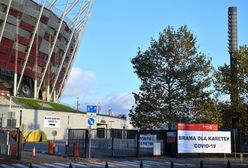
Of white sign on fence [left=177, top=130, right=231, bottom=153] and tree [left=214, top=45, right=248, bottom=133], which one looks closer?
white sign on fence [left=177, top=130, right=231, bottom=153]

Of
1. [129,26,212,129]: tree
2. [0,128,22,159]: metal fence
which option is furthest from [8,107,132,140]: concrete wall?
[0,128,22,159]: metal fence

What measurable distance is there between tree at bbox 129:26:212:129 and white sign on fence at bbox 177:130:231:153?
6.13 meters

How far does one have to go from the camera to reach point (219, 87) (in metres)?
37.2

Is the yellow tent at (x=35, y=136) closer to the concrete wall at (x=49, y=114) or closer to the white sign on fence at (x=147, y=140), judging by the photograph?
the concrete wall at (x=49, y=114)

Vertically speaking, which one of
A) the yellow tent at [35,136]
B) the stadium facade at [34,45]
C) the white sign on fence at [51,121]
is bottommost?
the yellow tent at [35,136]

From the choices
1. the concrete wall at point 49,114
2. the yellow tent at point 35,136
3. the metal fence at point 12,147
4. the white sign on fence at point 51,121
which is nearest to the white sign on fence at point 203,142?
the metal fence at point 12,147

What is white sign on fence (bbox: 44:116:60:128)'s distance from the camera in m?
67.8

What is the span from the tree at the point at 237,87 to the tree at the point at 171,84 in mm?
1631

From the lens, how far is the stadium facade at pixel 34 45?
68000 mm

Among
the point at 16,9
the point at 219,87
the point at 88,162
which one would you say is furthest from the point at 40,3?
the point at 88,162

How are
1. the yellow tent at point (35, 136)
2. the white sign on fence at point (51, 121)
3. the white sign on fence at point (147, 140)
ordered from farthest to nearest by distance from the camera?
the white sign on fence at point (51, 121) < the yellow tent at point (35, 136) < the white sign on fence at point (147, 140)

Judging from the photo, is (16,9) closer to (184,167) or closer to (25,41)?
(25,41)

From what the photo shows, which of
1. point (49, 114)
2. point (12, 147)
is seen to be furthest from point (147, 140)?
point (49, 114)

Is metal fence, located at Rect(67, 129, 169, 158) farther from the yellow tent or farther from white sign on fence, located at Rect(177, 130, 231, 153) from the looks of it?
the yellow tent
